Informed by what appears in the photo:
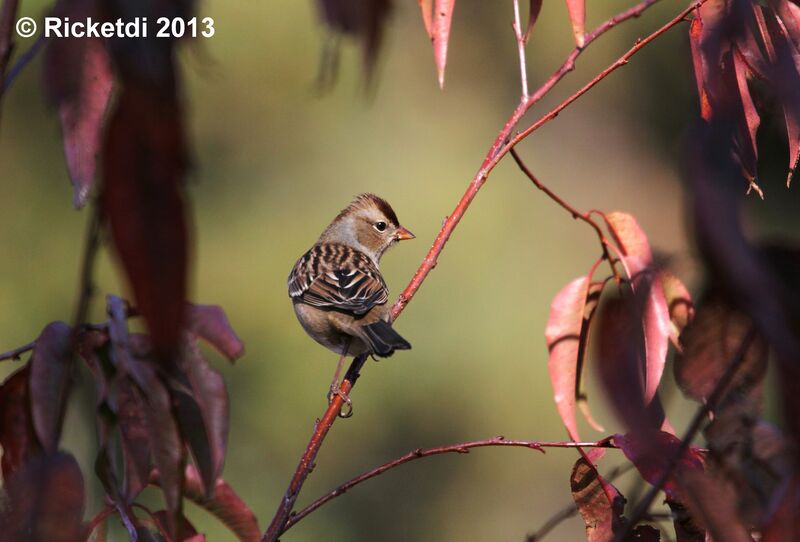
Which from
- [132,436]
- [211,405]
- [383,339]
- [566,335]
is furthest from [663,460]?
[383,339]

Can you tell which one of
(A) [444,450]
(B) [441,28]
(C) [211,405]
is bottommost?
(A) [444,450]

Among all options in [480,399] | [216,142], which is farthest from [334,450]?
[216,142]

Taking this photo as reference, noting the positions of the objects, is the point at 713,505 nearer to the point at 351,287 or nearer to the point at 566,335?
the point at 566,335

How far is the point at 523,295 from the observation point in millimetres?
8141

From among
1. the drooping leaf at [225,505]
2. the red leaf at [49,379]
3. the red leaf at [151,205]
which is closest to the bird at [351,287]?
the drooping leaf at [225,505]

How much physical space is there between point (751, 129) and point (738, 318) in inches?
28.1

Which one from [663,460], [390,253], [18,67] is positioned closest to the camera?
[18,67]

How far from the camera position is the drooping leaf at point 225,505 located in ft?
5.79

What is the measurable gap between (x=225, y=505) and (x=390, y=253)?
18.6ft

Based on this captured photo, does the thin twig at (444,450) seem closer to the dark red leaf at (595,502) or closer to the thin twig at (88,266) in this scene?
the dark red leaf at (595,502)

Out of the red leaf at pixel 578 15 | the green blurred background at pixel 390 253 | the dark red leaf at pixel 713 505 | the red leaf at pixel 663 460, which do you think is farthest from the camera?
the green blurred background at pixel 390 253

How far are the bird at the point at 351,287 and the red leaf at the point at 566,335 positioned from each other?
869 millimetres

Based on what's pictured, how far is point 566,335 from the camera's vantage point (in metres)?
1.93

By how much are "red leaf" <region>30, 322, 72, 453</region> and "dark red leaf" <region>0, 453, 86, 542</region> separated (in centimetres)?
6
